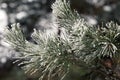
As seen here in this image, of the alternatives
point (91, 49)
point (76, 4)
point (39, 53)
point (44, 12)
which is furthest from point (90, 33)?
point (44, 12)

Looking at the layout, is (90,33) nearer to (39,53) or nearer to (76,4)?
(39,53)

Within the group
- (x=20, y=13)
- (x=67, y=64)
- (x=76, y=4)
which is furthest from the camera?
(x=20, y=13)

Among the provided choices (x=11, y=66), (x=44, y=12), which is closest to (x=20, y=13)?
(x=44, y=12)

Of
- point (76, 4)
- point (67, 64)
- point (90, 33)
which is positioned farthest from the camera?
point (76, 4)

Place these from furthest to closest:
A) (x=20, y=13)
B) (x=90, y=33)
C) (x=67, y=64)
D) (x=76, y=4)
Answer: (x=20, y=13)
(x=76, y=4)
(x=67, y=64)
(x=90, y=33)

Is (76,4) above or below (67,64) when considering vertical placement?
above

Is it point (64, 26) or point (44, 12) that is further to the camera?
point (44, 12)

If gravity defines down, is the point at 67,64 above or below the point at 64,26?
below

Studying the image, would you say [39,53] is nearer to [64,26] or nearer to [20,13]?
[64,26]

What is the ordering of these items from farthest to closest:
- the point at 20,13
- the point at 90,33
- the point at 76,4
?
the point at 20,13 < the point at 76,4 < the point at 90,33
